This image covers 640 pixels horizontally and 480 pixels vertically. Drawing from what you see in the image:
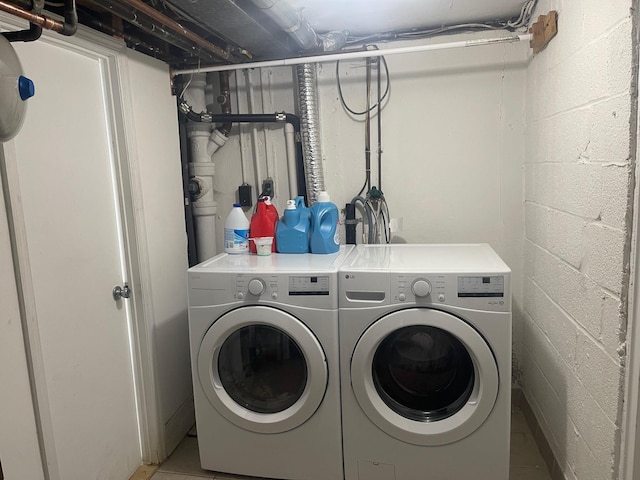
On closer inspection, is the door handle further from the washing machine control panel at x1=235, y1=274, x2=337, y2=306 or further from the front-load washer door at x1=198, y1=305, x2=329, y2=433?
the washing machine control panel at x1=235, y1=274, x2=337, y2=306

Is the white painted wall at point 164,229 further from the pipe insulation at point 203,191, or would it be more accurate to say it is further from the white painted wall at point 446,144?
the white painted wall at point 446,144

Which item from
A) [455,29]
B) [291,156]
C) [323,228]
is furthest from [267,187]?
[455,29]

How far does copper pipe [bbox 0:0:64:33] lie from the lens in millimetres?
1208

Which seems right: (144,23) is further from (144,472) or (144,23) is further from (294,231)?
(144,472)

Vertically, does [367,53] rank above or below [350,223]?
above

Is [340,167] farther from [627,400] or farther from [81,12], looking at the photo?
[627,400]

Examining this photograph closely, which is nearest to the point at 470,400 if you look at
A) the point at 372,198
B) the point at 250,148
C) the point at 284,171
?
the point at 372,198

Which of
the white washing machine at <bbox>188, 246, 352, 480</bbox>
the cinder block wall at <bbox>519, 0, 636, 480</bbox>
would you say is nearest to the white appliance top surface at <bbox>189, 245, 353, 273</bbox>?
the white washing machine at <bbox>188, 246, 352, 480</bbox>

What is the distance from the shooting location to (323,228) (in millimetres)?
2186

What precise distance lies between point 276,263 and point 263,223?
33 cm

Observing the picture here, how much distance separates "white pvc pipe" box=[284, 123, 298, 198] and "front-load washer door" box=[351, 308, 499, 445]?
109cm

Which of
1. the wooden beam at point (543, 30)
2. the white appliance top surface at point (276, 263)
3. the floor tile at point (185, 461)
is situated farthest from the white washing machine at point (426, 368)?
the wooden beam at point (543, 30)

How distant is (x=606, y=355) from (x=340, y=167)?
1588 millimetres

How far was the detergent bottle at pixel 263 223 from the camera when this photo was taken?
2266 millimetres
